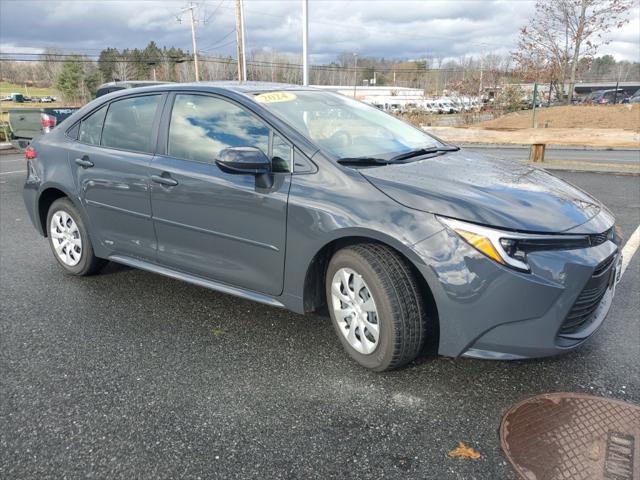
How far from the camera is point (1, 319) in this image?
12.4 feet

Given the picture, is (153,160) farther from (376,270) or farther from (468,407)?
(468,407)

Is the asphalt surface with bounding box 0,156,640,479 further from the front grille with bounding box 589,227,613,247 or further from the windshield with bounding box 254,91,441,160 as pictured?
the windshield with bounding box 254,91,441,160

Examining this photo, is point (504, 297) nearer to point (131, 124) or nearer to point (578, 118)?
point (131, 124)

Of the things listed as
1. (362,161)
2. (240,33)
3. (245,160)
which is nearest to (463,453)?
(362,161)

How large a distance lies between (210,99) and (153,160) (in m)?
0.60

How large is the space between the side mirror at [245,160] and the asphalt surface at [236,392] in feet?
3.65

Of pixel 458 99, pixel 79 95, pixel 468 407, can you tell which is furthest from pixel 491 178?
pixel 79 95

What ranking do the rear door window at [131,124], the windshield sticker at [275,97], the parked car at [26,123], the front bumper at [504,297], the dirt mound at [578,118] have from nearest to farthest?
the front bumper at [504,297] → the windshield sticker at [275,97] → the rear door window at [131,124] → the parked car at [26,123] → the dirt mound at [578,118]

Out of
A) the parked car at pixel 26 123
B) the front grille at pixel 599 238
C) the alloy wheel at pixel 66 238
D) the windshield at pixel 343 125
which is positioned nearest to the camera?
the front grille at pixel 599 238

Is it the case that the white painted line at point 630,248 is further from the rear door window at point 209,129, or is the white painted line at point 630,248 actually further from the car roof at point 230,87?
the rear door window at point 209,129

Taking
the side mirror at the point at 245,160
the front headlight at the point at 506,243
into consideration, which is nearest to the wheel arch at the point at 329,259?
the front headlight at the point at 506,243

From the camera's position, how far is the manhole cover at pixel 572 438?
7.27 feet

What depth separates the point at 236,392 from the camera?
2809 millimetres

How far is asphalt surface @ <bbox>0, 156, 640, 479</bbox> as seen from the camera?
2289mm
